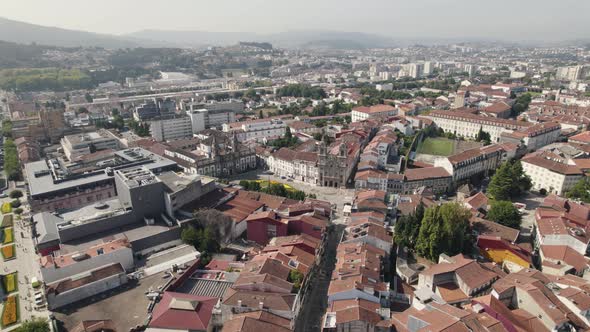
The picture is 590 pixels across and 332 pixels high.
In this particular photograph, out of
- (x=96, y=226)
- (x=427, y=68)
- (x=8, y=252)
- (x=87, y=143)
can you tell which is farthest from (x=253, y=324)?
(x=427, y=68)

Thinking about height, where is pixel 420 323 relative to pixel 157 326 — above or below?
above

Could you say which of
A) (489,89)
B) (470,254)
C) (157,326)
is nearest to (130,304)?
(157,326)

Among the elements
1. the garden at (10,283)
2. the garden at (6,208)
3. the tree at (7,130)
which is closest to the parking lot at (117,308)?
the garden at (10,283)

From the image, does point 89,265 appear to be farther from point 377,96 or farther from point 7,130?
Result: point 377,96

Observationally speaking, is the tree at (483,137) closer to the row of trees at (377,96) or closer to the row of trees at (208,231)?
the row of trees at (377,96)

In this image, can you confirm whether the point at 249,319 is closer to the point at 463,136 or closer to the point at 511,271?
the point at 511,271

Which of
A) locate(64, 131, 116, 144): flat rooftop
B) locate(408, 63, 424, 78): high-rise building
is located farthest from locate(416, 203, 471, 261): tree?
locate(408, 63, 424, 78): high-rise building

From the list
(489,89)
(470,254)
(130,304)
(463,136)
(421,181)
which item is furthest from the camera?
(489,89)
